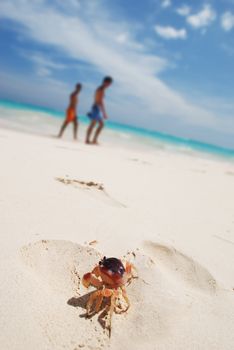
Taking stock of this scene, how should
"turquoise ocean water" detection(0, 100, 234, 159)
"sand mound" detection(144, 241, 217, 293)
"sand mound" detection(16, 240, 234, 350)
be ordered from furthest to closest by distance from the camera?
"turquoise ocean water" detection(0, 100, 234, 159) → "sand mound" detection(144, 241, 217, 293) → "sand mound" detection(16, 240, 234, 350)

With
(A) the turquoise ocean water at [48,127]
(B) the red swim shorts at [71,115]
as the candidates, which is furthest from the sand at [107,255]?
(A) the turquoise ocean water at [48,127]

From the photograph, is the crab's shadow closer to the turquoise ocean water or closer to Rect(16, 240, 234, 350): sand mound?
Rect(16, 240, 234, 350): sand mound

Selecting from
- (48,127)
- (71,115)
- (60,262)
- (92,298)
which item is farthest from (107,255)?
(48,127)

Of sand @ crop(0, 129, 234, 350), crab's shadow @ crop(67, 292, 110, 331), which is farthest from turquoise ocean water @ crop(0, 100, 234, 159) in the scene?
crab's shadow @ crop(67, 292, 110, 331)

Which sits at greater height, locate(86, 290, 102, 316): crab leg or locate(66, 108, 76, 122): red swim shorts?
locate(66, 108, 76, 122): red swim shorts

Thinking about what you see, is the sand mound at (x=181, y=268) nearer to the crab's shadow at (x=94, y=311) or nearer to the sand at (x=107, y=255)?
the sand at (x=107, y=255)

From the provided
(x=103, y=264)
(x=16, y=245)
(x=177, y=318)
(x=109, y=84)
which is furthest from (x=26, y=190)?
(x=109, y=84)

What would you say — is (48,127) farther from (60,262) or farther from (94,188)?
(60,262)

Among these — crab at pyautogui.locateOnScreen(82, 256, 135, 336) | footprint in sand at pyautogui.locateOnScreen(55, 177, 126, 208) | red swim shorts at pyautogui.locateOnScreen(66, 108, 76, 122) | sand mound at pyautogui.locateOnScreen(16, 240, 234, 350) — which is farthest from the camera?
red swim shorts at pyautogui.locateOnScreen(66, 108, 76, 122)

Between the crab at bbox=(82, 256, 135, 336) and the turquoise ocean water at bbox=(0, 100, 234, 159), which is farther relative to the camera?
the turquoise ocean water at bbox=(0, 100, 234, 159)
